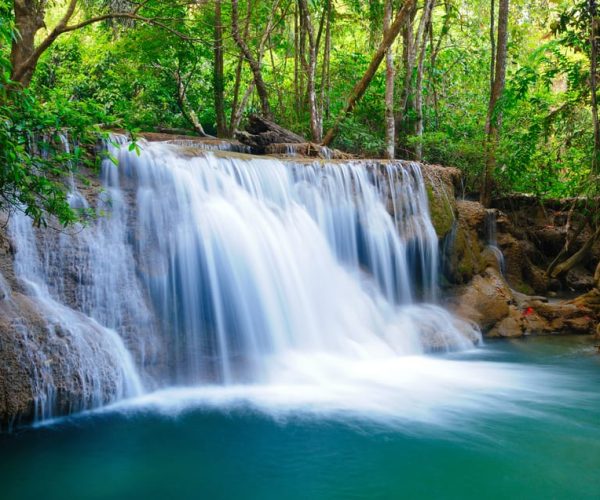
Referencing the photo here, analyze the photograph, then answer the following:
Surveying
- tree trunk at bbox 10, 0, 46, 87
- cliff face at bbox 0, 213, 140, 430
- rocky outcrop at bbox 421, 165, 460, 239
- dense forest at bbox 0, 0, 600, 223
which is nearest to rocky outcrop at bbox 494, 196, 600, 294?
dense forest at bbox 0, 0, 600, 223

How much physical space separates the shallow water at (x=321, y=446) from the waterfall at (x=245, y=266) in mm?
807

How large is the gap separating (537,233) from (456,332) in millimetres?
5674

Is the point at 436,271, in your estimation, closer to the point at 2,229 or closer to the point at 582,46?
the point at 582,46

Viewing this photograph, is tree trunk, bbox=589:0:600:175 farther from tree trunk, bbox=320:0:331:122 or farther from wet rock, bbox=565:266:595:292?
tree trunk, bbox=320:0:331:122

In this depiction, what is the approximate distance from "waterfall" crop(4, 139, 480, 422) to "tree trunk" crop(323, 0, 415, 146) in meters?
3.69

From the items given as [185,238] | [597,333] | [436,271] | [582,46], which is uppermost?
[582,46]

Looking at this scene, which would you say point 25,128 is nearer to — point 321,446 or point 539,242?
point 321,446

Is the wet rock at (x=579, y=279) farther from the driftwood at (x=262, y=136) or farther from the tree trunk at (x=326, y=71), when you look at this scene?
the tree trunk at (x=326, y=71)

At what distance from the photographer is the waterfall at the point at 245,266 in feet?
20.9

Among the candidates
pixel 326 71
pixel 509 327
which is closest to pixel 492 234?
pixel 509 327

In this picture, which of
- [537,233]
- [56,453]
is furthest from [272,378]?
[537,233]

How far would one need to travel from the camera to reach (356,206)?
385 inches

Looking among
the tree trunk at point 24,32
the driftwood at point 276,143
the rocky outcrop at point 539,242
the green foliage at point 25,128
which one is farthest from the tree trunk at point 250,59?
the green foliage at point 25,128

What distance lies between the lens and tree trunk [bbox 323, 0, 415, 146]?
43.1 feet
